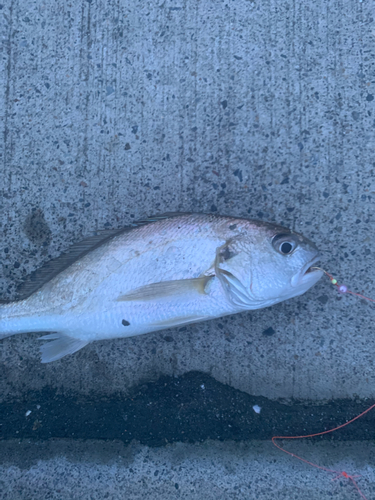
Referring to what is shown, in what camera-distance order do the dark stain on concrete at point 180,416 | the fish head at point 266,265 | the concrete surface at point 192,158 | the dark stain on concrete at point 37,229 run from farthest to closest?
the dark stain on concrete at point 37,229 < the concrete surface at point 192,158 < the dark stain on concrete at point 180,416 < the fish head at point 266,265

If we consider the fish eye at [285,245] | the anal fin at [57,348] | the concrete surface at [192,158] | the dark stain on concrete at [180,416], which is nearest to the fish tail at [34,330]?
the anal fin at [57,348]

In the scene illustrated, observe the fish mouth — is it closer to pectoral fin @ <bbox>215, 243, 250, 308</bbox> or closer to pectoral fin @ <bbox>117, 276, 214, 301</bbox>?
pectoral fin @ <bbox>215, 243, 250, 308</bbox>

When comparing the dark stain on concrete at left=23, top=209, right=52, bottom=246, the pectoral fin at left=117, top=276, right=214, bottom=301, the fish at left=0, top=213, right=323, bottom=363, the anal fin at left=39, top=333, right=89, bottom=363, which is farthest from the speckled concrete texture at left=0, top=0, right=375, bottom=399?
the pectoral fin at left=117, top=276, right=214, bottom=301

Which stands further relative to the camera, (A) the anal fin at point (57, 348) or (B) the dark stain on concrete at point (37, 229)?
(B) the dark stain on concrete at point (37, 229)

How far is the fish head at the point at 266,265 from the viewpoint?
2.14 metres

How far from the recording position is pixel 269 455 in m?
Answer: 2.43

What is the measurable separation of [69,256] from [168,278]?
0.80m

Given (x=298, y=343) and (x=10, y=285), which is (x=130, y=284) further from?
(x=298, y=343)

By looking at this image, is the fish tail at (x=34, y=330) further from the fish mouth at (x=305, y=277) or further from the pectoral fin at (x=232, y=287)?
the fish mouth at (x=305, y=277)

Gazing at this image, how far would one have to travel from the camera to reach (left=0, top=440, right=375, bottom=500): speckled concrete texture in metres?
2.37

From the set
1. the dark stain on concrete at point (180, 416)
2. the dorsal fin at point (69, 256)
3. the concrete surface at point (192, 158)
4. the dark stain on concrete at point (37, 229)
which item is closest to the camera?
the dorsal fin at point (69, 256)

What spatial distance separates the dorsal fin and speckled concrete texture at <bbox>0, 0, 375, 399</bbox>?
35 cm

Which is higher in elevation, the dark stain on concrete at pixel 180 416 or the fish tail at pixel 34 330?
the fish tail at pixel 34 330

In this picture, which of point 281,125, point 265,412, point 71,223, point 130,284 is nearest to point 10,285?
point 71,223
